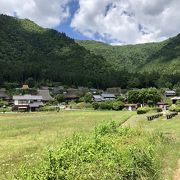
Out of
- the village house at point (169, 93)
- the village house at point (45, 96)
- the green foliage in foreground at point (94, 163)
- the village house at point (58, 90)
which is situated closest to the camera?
the green foliage in foreground at point (94, 163)

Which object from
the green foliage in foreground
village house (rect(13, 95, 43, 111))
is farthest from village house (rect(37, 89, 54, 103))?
the green foliage in foreground

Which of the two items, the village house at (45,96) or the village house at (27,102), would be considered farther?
the village house at (45,96)

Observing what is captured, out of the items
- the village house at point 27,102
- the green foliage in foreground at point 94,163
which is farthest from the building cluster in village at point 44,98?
the green foliage in foreground at point 94,163

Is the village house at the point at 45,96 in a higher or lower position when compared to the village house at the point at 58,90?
lower

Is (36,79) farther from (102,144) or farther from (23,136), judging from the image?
(102,144)

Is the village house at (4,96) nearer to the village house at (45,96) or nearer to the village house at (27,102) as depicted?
the village house at (45,96)

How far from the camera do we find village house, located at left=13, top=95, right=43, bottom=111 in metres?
106

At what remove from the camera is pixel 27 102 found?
11412 centimetres

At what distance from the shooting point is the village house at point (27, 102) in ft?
349

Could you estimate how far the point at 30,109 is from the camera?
105m

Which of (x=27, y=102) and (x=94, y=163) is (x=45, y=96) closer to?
(x=27, y=102)

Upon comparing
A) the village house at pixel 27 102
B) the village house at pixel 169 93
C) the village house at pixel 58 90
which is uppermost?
the village house at pixel 58 90

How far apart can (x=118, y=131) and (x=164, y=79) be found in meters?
164

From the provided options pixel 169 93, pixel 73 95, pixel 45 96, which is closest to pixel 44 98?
pixel 45 96
